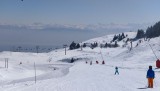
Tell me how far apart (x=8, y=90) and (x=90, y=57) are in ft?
417

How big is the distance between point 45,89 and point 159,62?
2720cm

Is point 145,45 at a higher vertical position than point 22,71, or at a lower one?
higher

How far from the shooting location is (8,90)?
35688 mm

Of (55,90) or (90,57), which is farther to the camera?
(90,57)

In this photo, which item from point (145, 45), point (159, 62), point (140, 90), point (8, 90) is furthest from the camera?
point (145, 45)

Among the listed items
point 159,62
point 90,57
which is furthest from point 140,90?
point 90,57

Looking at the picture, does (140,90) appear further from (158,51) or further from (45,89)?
(158,51)

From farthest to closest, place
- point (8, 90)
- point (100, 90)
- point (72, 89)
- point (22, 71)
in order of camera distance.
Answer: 1. point (22, 71)
2. point (8, 90)
3. point (72, 89)
4. point (100, 90)

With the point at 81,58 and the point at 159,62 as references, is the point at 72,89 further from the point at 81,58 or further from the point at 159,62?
the point at 81,58

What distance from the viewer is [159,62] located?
5634cm

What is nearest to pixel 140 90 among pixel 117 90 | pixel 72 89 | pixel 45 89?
pixel 117 90

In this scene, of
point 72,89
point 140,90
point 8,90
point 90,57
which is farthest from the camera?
point 90,57

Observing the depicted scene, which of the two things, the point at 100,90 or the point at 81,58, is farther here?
the point at 81,58

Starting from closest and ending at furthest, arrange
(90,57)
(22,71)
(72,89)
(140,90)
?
(140,90)
(72,89)
(22,71)
(90,57)
